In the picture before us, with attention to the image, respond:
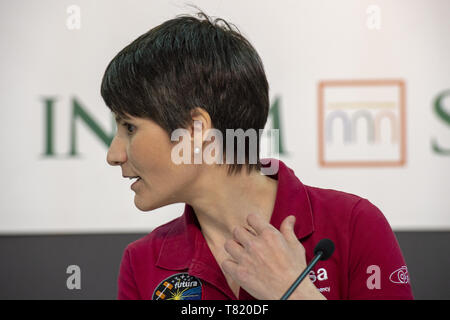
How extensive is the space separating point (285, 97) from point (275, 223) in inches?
17.8

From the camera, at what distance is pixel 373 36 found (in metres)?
1.23

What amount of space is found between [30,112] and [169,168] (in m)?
0.56

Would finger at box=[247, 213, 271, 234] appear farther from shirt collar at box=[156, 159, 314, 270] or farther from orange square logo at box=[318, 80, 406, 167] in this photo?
orange square logo at box=[318, 80, 406, 167]

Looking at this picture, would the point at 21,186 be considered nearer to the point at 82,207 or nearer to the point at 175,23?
the point at 82,207

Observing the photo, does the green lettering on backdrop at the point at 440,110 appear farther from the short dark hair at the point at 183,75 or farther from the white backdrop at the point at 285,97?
the short dark hair at the point at 183,75

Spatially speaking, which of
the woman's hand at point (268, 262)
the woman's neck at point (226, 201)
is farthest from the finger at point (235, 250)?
the woman's neck at point (226, 201)

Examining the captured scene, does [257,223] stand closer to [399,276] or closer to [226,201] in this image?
[226,201]

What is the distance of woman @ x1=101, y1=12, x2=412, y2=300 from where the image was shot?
80 cm

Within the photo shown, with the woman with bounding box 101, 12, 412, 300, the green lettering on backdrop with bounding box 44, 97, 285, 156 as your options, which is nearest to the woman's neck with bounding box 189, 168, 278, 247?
the woman with bounding box 101, 12, 412, 300

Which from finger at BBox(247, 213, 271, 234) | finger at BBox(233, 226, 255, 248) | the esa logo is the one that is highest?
finger at BBox(247, 213, 271, 234)

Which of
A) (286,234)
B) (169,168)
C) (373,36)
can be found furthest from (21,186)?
(373,36)

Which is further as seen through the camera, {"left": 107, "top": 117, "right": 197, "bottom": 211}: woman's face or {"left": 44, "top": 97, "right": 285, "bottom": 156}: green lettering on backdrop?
{"left": 44, "top": 97, "right": 285, "bottom": 156}: green lettering on backdrop

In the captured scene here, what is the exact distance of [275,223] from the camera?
85 cm

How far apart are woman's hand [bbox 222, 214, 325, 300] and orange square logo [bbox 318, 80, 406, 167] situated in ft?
1.66
